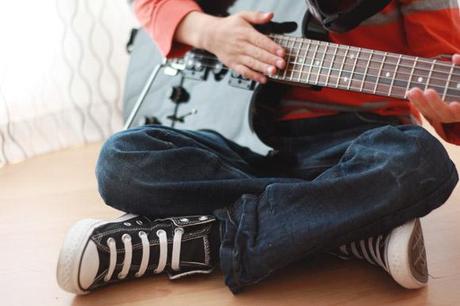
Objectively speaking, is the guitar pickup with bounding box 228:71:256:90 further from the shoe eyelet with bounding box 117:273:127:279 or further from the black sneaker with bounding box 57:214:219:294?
the shoe eyelet with bounding box 117:273:127:279

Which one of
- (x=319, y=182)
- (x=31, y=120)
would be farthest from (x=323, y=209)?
(x=31, y=120)

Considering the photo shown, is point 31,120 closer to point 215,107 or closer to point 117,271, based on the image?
point 215,107

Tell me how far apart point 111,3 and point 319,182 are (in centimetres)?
87

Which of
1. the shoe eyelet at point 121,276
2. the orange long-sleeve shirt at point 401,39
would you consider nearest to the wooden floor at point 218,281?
the shoe eyelet at point 121,276

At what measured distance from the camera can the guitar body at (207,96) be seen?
3.62 ft

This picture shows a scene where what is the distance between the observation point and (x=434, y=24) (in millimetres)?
990

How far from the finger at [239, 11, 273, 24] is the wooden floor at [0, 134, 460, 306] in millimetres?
391

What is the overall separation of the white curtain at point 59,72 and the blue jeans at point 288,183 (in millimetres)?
525

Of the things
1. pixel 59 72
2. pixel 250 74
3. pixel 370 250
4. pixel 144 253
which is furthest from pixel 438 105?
pixel 59 72

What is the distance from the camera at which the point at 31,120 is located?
1.50 meters

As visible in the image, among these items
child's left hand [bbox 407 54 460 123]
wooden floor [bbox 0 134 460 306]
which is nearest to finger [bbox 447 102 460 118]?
child's left hand [bbox 407 54 460 123]

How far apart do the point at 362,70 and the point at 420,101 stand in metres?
0.11

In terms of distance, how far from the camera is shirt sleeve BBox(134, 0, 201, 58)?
3.82 ft

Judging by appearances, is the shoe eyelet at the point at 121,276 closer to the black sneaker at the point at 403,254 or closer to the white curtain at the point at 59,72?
the black sneaker at the point at 403,254
